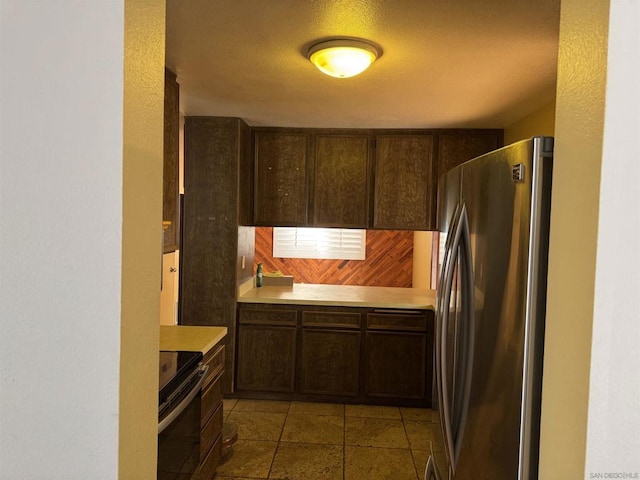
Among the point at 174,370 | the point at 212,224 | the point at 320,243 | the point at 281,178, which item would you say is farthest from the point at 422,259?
the point at 174,370

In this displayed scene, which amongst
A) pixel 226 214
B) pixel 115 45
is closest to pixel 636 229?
pixel 115 45

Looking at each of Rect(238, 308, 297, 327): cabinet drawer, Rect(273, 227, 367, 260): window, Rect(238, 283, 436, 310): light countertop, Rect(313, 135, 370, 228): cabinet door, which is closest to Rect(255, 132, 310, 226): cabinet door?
Rect(313, 135, 370, 228): cabinet door

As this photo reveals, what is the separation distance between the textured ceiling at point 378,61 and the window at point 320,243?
2.57m

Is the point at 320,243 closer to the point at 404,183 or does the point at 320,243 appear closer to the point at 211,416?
the point at 404,183

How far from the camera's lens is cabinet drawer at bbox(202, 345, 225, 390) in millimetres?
2415

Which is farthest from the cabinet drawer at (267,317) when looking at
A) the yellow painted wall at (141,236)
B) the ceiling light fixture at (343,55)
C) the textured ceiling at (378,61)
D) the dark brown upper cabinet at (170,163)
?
the yellow painted wall at (141,236)

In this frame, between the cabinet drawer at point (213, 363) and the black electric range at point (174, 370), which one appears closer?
the black electric range at point (174, 370)

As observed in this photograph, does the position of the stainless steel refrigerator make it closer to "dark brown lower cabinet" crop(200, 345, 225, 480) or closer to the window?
"dark brown lower cabinet" crop(200, 345, 225, 480)

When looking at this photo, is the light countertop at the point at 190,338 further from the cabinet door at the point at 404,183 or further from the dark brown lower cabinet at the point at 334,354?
the cabinet door at the point at 404,183

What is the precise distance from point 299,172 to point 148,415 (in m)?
3.40

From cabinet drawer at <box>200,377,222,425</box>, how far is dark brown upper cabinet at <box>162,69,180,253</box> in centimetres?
76

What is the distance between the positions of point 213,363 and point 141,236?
A: 6.16ft

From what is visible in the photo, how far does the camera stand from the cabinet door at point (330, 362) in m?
3.88

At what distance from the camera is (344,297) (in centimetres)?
402
